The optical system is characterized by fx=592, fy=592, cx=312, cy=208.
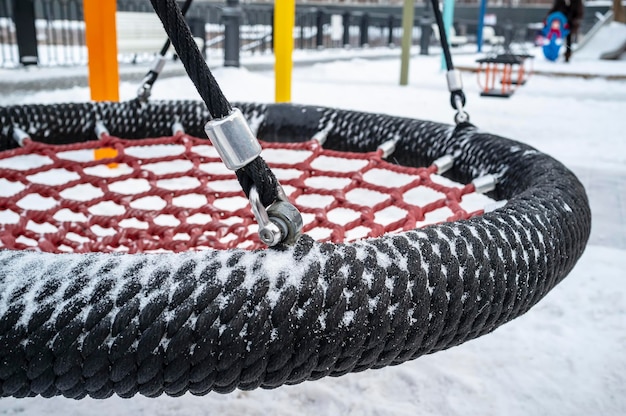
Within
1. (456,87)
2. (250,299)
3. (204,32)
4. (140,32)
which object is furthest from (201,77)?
(204,32)

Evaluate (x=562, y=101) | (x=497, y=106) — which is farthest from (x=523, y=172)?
(x=562, y=101)

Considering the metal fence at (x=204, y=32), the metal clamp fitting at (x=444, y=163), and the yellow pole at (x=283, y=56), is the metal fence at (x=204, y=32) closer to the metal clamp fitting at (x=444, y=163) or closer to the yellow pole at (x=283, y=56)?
the yellow pole at (x=283, y=56)

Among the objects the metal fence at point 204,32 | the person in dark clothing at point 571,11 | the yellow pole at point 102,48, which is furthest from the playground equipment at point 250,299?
the person in dark clothing at point 571,11

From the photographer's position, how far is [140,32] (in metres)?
5.08

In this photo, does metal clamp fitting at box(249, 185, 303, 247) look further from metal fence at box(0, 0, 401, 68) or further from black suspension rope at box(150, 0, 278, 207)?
metal fence at box(0, 0, 401, 68)

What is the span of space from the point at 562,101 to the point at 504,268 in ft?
12.7

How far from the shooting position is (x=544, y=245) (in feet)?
1.75

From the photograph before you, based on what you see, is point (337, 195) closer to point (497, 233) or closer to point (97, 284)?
point (497, 233)

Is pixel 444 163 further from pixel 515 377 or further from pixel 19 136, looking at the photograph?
pixel 19 136

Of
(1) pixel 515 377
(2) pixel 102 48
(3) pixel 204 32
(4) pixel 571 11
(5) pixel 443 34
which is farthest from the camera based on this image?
(4) pixel 571 11

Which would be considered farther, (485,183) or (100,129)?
(100,129)

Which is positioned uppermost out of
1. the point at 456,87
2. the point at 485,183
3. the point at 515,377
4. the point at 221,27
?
the point at 221,27

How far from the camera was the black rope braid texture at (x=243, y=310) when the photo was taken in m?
0.36

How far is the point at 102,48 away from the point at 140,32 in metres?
3.49
